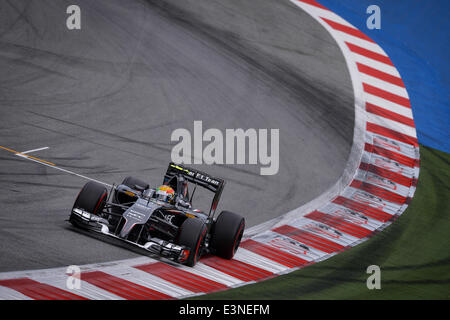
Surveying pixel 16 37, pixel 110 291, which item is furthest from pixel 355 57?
pixel 110 291

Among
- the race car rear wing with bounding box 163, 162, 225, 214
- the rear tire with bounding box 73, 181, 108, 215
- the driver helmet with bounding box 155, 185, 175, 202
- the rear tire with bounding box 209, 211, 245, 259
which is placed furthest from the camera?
the race car rear wing with bounding box 163, 162, 225, 214

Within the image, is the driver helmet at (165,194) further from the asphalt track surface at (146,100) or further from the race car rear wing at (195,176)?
the asphalt track surface at (146,100)

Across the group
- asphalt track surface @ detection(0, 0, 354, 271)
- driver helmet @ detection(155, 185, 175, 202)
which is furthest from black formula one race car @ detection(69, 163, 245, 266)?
asphalt track surface @ detection(0, 0, 354, 271)

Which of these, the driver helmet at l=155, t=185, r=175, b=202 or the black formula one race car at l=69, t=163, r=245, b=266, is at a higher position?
the driver helmet at l=155, t=185, r=175, b=202

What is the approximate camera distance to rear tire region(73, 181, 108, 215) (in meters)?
10.1

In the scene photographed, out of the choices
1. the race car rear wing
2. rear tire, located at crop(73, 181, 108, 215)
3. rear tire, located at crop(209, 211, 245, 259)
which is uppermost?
the race car rear wing

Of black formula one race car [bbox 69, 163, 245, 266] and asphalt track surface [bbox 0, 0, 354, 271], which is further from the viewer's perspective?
asphalt track surface [bbox 0, 0, 354, 271]

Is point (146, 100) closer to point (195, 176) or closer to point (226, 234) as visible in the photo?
point (195, 176)

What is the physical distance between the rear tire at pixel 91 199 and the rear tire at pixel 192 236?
1361mm

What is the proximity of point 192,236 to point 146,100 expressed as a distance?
7.68 m

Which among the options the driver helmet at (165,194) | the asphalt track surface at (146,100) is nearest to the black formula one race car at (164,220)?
the driver helmet at (165,194)

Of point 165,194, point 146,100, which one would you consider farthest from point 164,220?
point 146,100

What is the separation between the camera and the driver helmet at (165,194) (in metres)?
10.6

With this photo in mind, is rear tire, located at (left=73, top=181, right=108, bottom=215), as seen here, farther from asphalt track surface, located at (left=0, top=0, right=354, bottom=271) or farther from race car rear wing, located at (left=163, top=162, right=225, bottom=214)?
race car rear wing, located at (left=163, top=162, right=225, bottom=214)
